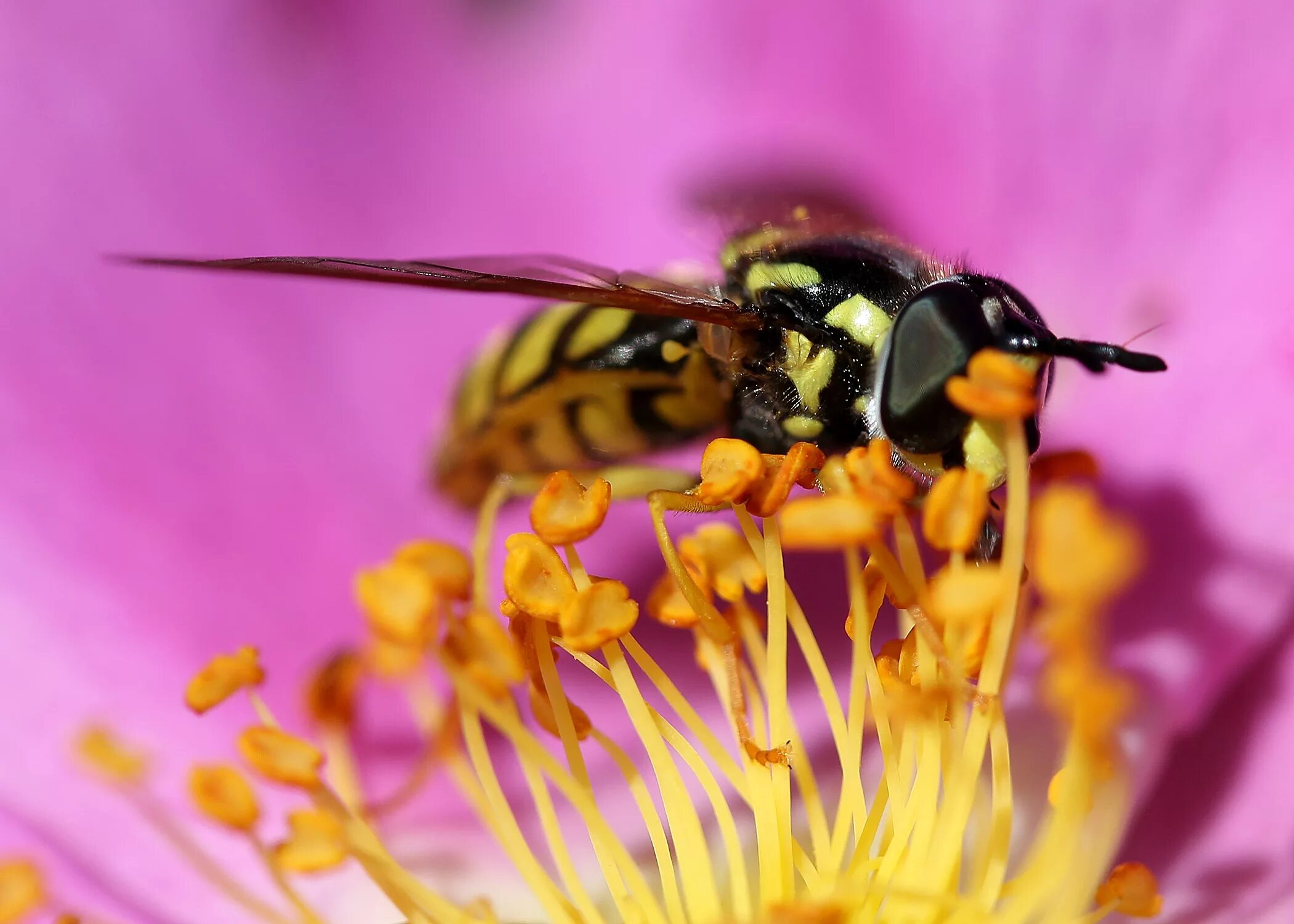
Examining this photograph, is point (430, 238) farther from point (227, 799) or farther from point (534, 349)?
point (227, 799)

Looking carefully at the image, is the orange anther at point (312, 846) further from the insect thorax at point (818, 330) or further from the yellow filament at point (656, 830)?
the insect thorax at point (818, 330)

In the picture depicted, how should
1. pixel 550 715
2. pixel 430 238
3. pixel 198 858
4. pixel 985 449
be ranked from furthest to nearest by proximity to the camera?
pixel 430 238, pixel 198 858, pixel 550 715, pixel 985 449

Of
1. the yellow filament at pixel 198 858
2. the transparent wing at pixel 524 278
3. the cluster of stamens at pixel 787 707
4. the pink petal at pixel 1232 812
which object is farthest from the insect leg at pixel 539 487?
the pink petal at pixel 1232 812

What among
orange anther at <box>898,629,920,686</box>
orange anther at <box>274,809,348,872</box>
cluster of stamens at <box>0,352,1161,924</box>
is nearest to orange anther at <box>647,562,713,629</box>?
cluster of stamens at <box>0,352,1161,924</box>

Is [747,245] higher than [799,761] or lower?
higher

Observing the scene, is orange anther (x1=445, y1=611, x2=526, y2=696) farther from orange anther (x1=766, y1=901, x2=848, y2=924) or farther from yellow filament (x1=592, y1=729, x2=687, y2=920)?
orange anther (x1=766, y1=901, x2=848, y2=924)

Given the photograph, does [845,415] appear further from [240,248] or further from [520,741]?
[240,248]

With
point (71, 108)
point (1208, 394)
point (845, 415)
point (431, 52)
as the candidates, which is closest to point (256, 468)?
point (71, 108)

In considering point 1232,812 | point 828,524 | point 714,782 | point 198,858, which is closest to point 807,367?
point 828,524
